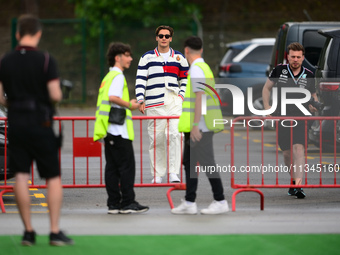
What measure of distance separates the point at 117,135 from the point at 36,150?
1739mm

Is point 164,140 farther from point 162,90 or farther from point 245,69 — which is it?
point 245,69

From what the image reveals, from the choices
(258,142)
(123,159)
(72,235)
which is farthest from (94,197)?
(258,142)

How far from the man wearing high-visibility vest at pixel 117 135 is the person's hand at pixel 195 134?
0.64 meters

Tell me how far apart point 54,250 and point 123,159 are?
1.98m

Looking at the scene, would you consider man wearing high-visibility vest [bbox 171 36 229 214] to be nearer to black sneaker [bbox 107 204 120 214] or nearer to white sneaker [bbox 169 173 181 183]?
black sneaker [bbox 107 204 120 214]

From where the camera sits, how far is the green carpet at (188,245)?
22.4 ft

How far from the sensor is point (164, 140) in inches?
419

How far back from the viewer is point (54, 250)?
682 cm

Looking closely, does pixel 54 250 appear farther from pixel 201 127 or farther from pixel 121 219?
pixel 201 127

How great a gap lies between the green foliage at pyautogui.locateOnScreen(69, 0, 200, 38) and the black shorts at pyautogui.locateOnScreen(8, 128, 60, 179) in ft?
66.7

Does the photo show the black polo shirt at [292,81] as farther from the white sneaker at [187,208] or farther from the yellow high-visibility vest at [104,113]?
the yellow high-visibility vest at [104,113]

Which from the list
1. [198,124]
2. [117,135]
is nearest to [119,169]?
[117,135]

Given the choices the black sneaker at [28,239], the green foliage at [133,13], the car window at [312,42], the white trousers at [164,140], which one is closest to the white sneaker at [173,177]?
the white trousers at [164,140]

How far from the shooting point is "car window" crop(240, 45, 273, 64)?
63.3 feet
